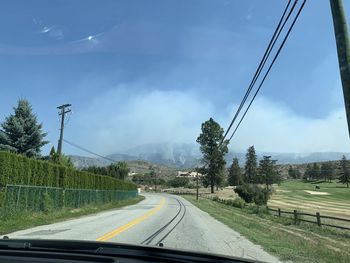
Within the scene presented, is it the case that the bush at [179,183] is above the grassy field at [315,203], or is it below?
above

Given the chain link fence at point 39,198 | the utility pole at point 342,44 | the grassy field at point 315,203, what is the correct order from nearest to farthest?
the utility pole at point 342,44, the chain link fence at point 39,198, the grassy field at point 315,203

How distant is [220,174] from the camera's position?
4545 inches

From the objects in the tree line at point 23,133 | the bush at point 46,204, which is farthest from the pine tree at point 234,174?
the bush at point 46,204

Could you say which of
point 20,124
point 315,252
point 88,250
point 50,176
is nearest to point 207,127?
point 20,124

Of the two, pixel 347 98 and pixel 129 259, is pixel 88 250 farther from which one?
pixel 347 98

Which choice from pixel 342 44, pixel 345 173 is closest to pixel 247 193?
pixel 342 44

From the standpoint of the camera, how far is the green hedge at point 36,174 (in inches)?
977

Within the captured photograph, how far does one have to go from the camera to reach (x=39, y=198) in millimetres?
29344

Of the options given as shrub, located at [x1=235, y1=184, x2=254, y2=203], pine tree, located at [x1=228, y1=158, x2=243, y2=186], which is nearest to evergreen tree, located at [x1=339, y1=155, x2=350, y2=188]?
pine tree, located at [x1=228, y1=158, x2=243, y2=186]

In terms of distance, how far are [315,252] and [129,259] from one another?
435 inches

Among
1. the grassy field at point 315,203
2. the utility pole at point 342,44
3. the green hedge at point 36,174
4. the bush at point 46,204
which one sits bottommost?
the grassy field at point 315,203

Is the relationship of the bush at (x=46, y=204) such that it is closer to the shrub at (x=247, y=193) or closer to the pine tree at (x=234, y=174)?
the shrub at (x=247, y=193)

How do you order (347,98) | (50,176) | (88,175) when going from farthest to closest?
(88,175), (50,176), (347,98)

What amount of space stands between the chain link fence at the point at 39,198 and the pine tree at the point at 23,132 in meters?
8.28
